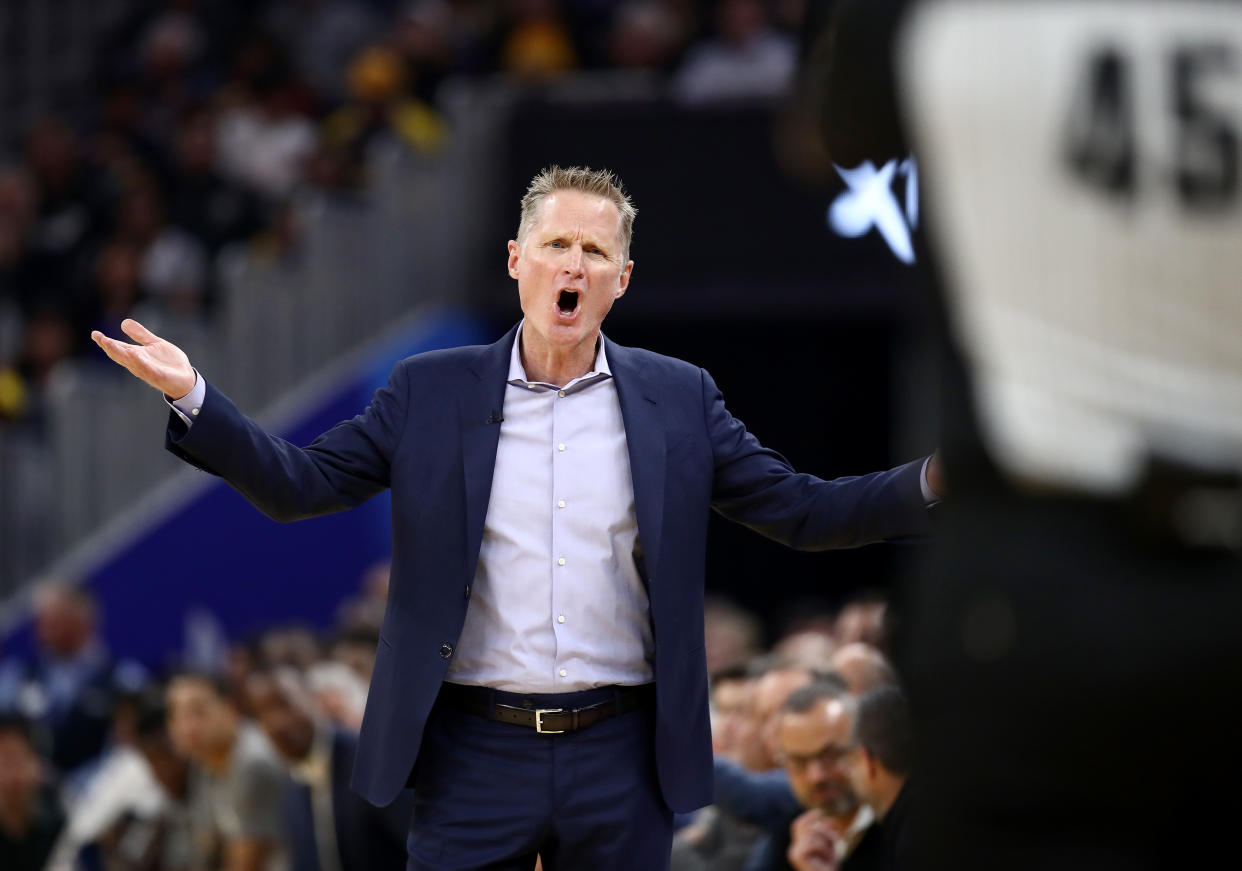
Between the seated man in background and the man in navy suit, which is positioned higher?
the man in navy suit

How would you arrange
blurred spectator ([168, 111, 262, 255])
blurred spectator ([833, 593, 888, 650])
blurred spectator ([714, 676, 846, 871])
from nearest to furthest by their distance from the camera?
blurred spectator ([714, 676, 846, 871])
blurred spectator ([833, 593, 888, 650])
blurred spectator ([168, 111, 262, 255])

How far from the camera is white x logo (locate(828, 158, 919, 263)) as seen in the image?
266 centimetres

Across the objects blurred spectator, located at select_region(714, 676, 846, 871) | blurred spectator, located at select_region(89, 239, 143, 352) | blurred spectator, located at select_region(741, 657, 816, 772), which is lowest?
blurred spectator, located at select_region(714, 676, 846, 871)

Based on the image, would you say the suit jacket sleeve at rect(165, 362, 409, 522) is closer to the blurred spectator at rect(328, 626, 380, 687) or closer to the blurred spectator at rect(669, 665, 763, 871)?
the blurred spectator at rect(669, 665, 763, 871)

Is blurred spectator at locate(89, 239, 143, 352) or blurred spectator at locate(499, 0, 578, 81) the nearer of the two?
blurred spectator at locate(499, 0, 578, 81)

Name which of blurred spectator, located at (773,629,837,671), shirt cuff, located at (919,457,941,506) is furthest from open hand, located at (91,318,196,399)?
blurred spectator, located at (773,629,837,671)

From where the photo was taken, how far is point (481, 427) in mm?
3973

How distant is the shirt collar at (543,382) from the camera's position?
4.05 m

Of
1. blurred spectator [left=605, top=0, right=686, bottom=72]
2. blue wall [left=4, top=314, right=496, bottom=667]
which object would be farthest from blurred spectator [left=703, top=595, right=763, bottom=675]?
A: blurred spectator [left=605, top=0, right=686, bottom=72]

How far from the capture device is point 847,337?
1113cm

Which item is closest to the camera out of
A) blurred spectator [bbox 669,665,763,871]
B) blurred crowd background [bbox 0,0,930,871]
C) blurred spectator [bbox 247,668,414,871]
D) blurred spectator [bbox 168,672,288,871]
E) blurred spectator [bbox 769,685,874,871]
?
blurred spectator [bbox 769,685,874,871]

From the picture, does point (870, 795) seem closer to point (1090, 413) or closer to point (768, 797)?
point (768, 797)

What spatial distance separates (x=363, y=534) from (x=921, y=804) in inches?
385

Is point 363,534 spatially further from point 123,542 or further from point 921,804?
point 921,804
